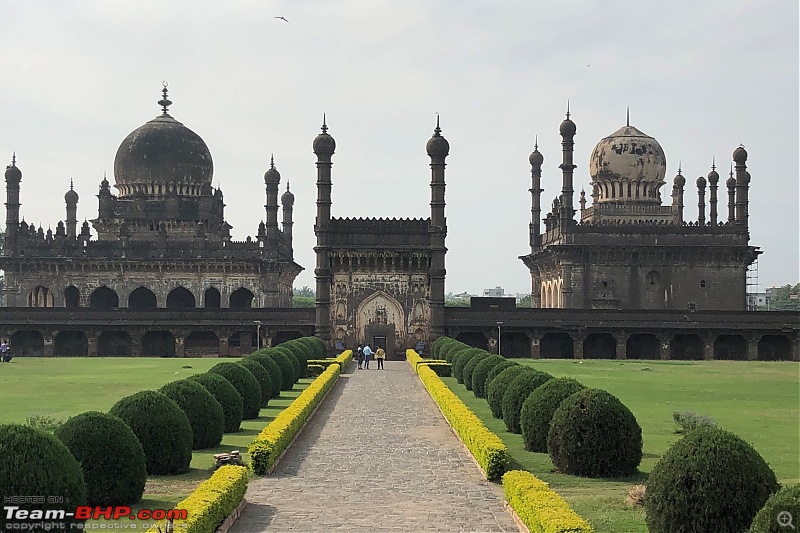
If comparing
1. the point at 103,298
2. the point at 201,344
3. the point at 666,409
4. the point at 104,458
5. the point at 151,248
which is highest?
the point at 151,248

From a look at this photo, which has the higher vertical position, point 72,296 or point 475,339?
point 72,296

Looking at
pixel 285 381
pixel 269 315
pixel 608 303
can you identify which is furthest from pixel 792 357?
pixel 285 381

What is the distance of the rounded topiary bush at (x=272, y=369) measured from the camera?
2158 cm

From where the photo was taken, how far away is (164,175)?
48.2 metres

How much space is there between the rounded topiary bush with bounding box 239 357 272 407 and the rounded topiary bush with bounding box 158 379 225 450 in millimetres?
4931

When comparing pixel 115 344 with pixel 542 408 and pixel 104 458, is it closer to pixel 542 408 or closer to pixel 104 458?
pixel 542 408

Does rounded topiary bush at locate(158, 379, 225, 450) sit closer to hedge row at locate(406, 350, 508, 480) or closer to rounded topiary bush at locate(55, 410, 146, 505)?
hedge row at locate(406, 350, 508, 480)

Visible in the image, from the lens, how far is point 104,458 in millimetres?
10117

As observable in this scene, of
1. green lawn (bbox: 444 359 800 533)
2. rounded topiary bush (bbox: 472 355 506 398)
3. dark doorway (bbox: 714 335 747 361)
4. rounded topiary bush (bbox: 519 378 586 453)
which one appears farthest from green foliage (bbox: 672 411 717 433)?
dark doorway (bbox: 714 335 747 361)

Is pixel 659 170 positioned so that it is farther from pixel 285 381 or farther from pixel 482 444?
pixel 482 444

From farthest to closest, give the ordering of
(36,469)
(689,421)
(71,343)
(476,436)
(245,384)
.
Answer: (71,343), (245,384), (689,421), (476,436), (36,469)

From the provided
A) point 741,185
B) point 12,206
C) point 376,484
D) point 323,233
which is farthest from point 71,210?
point 376,484

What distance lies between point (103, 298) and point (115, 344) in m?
7.22

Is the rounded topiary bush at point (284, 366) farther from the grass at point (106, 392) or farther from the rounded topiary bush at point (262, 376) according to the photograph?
the rounded topiary bush at point (262, 376)
